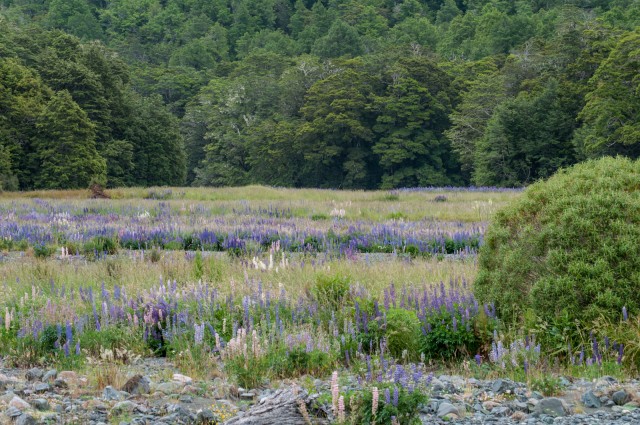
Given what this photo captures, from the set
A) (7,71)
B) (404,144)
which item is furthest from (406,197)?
(404,144)

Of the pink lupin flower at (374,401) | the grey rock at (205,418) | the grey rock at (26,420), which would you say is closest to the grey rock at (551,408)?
the pink lupin flower at (374,401)

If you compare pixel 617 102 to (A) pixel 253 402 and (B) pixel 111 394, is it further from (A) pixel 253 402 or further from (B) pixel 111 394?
(B) pixel 111 394

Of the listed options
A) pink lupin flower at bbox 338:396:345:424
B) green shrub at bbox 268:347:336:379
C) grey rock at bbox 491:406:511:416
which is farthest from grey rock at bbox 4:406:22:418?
grey rock at bbox 491:406:511:416

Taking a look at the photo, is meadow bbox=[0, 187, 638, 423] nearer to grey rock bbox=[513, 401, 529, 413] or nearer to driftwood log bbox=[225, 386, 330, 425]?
driftwood log bbox=[225, 386, 330, 425]

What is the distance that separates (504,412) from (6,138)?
162 ft

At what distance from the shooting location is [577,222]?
633cm

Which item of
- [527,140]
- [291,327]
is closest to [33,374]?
[291,327]

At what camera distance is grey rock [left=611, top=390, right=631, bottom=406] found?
4730 millimetres

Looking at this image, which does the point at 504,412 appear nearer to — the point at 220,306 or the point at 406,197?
the point at 220,306

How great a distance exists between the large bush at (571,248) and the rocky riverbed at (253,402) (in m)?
1.06

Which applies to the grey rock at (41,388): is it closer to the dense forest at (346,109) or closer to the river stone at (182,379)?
the river stone at (182,379)

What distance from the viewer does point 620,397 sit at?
4.74 metres

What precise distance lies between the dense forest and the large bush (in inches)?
1450

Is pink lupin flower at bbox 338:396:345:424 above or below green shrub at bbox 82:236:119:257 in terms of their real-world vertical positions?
above
